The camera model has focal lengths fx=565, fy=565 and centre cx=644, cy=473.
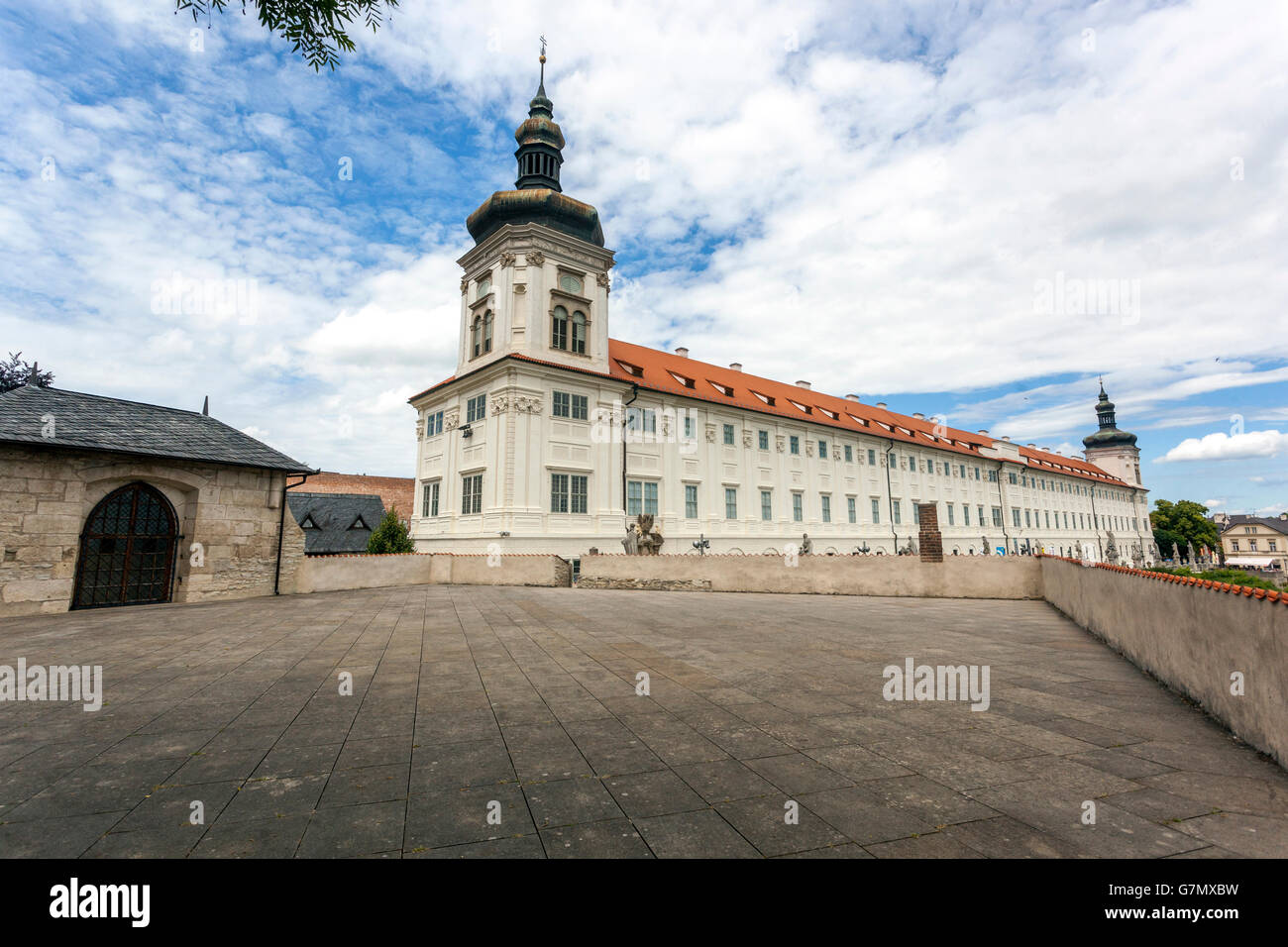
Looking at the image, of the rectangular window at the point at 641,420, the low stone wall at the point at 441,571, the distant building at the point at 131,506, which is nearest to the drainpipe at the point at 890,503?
the rectangular window at the point at 641,420

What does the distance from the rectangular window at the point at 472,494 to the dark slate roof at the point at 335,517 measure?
2376cm

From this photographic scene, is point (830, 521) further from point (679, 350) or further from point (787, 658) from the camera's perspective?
point (787, 658)

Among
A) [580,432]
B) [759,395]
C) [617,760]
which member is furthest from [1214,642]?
[759,395]

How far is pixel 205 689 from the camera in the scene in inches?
251

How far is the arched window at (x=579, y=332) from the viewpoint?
29.8 m

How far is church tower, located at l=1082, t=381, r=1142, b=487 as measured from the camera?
8788cm

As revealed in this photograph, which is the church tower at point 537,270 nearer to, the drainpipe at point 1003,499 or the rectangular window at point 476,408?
the rectangular window at point 476,408

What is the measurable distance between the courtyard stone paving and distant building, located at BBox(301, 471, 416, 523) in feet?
163

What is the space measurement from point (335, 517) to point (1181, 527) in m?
124

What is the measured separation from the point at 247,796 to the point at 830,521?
131ft

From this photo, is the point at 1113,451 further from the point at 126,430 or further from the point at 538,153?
the point at 126,430

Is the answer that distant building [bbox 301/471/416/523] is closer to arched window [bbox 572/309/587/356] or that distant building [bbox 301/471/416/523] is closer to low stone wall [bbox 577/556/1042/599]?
arched window [bbox 572/309/587/356]

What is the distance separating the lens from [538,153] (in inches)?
1207
